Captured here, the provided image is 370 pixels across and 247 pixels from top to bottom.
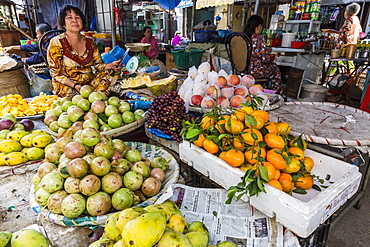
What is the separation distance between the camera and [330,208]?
1160 mm

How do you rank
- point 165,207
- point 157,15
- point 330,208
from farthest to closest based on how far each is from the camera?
point 157,15, point 330,208, point 165,207

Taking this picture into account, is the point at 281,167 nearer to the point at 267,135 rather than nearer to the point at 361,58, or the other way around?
the point at 267,135

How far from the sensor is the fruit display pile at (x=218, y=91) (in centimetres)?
237

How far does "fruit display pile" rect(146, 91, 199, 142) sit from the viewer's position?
1906mm

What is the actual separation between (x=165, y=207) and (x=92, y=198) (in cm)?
42

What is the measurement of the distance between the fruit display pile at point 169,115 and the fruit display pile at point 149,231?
3.07ft

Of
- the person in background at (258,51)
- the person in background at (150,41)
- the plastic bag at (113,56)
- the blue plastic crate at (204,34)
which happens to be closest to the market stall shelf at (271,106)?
the person in background at (258,51)

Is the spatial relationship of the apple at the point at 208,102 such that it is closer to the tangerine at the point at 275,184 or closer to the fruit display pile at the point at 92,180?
the fruit display pile at the point at 92,180

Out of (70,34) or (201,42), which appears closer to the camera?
(70,34)

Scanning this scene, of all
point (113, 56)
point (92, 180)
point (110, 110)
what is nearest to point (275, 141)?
point (92, 180)

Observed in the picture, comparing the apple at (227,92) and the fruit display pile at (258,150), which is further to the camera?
the apple at (227,92)

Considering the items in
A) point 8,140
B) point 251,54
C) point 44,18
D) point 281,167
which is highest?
point 44,18

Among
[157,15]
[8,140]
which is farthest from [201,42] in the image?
[157,15]

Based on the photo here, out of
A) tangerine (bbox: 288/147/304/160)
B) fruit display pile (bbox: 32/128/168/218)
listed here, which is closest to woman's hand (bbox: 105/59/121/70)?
fruit display pile (bbox: 32/128/168/218)
